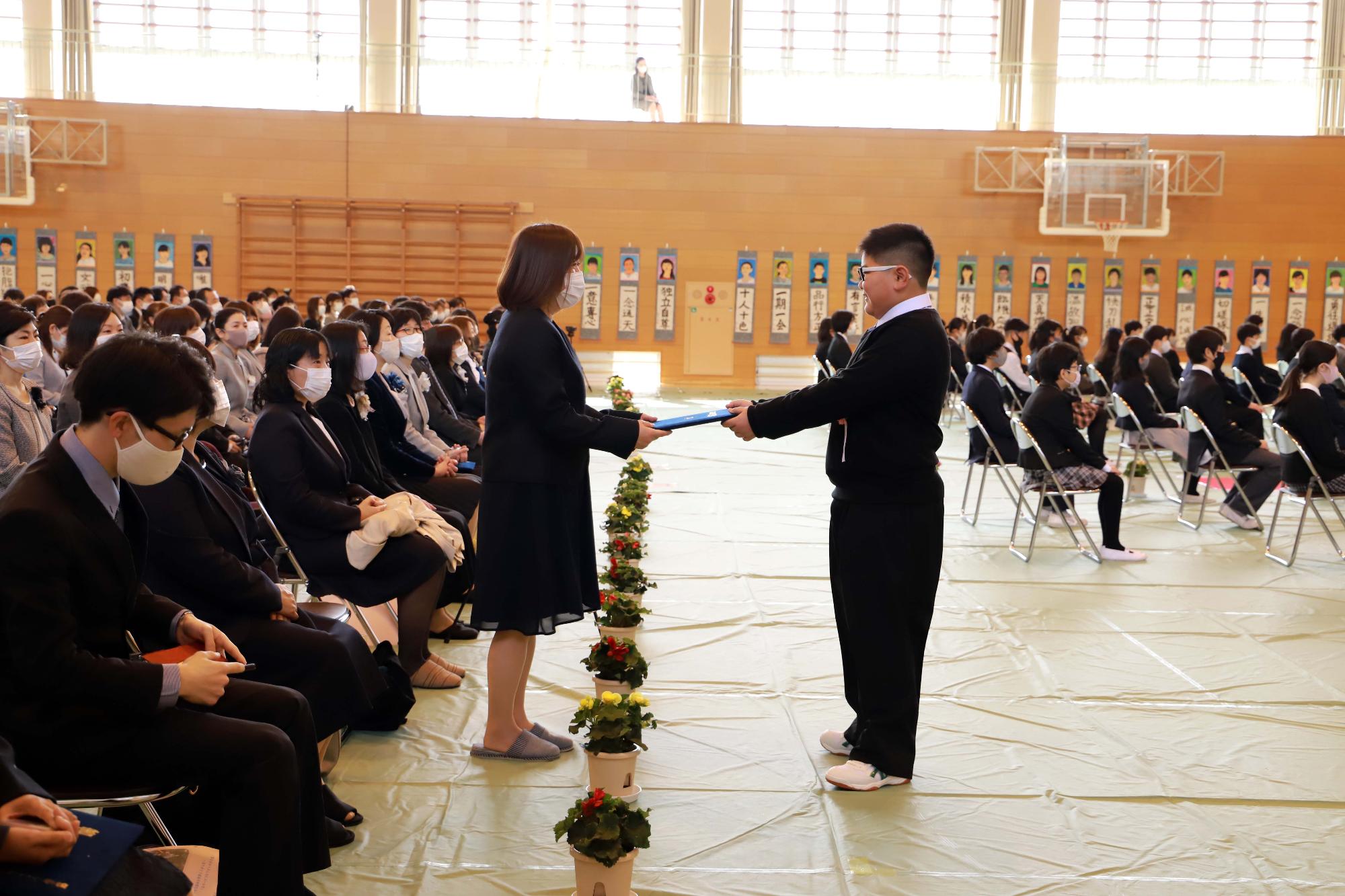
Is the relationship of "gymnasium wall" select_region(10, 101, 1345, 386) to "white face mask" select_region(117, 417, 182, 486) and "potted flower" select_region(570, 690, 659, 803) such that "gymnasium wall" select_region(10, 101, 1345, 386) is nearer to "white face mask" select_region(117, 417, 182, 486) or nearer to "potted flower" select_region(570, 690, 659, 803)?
"potted flower" select_region(570, 690, 659, 803)

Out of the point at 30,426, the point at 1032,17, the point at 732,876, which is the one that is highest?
the point at 1032,17

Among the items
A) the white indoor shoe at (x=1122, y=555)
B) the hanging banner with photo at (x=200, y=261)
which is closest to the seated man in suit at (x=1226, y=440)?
the white indoor shoe at (x=1122, y=555)

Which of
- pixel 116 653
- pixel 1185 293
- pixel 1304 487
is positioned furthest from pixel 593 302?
pixel 116 653

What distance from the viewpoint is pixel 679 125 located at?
17094 mm

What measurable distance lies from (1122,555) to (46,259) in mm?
14942

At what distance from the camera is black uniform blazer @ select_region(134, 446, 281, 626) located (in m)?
3.02

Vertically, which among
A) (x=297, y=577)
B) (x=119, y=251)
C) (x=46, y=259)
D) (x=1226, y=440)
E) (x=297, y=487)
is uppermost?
(x=119, y=251)

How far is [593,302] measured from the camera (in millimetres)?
17156

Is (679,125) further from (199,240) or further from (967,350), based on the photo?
(967,350)

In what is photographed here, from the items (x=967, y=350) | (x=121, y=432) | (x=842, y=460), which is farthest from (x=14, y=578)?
(x=967, y=350)

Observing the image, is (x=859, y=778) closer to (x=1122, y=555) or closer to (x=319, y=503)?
(x=319, y=503)

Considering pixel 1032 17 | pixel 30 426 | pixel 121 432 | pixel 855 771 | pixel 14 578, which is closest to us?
pixel 14 578

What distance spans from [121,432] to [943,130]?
53.6 ft

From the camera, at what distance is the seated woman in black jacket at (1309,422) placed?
6.68 meters
